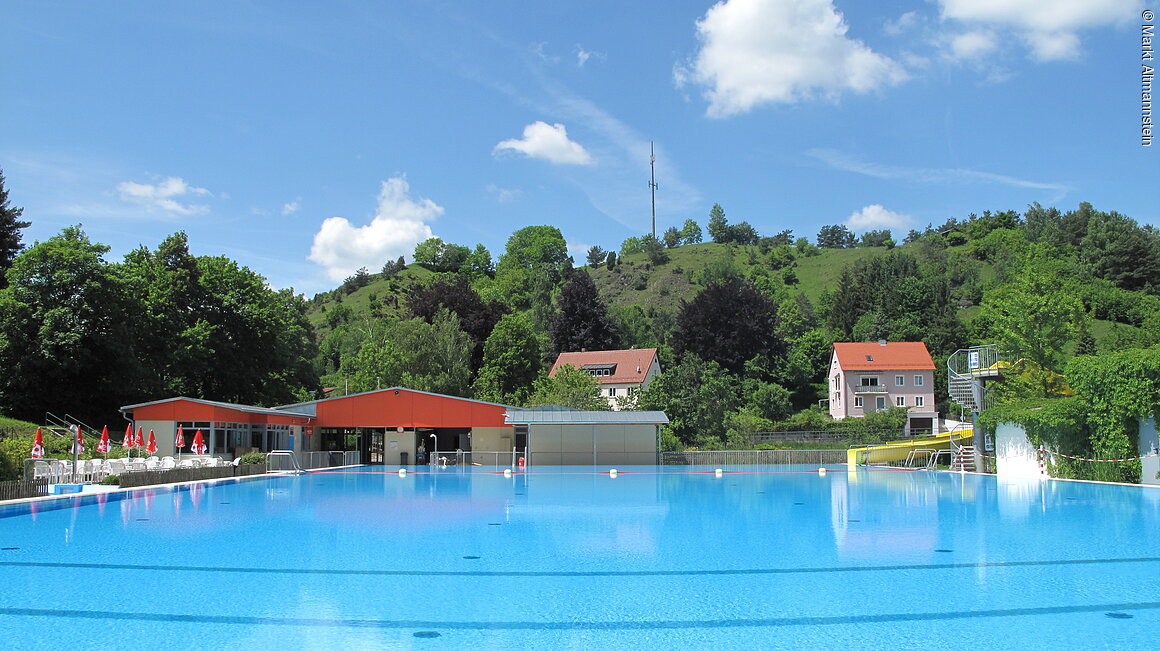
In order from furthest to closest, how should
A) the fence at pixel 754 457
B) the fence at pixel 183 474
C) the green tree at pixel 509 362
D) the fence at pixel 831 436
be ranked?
the green tree at pixel 509 362
the fence at pixel 831 436
the fence at pixel 754 457
the fence at pixel 183 474

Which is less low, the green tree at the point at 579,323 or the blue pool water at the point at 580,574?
the green tree at the point at 579,323

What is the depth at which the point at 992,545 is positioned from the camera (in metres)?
14.0

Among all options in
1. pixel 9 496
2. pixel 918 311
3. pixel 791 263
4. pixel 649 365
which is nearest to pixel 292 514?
pixel 9 496

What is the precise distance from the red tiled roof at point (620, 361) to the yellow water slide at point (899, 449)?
26517 millimetres

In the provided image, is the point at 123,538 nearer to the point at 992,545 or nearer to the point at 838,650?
the point at 838,650

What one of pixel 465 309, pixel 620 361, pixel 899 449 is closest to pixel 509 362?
pixel 465 309

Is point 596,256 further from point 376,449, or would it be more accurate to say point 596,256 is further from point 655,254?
point 376,449

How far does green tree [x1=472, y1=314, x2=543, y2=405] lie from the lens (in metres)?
58.2

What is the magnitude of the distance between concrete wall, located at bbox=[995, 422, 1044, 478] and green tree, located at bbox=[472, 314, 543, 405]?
32.3 m

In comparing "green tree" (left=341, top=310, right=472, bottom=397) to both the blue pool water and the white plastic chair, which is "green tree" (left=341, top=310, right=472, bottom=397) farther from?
the blue pool water

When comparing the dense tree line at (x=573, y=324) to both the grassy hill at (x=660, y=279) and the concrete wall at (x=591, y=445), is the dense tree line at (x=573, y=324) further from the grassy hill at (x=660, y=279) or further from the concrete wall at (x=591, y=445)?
the concrete wall at (x=591, y=445)

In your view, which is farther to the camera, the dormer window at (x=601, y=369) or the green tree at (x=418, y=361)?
the dormer window at (x=601, y=369)

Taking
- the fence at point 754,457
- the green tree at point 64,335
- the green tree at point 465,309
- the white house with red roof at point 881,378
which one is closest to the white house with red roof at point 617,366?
the green tree at point 465,309

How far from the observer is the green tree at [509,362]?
58.2 m
